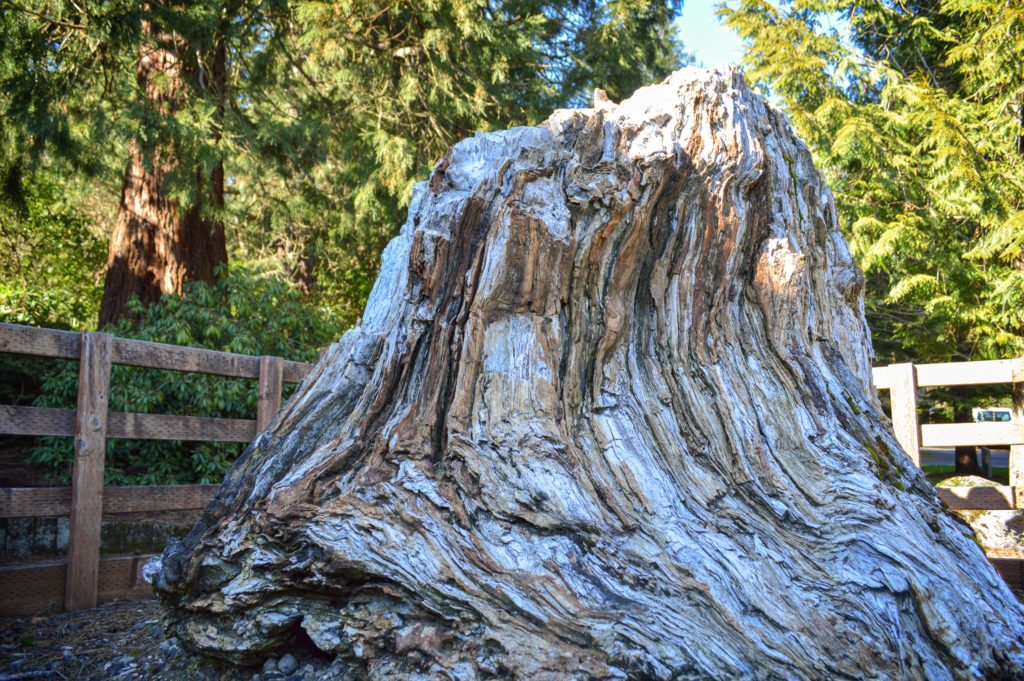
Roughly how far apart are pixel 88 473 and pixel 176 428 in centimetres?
77

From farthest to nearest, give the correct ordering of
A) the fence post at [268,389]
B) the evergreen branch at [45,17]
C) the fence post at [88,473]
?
the evergreen branch at [45,17] → the fence post at [268,389] → the fence post at [88,473]

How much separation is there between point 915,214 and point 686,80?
22.4 ft

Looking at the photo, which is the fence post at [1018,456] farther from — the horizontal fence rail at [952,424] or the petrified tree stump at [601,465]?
the petrified tree stump at [601,465]

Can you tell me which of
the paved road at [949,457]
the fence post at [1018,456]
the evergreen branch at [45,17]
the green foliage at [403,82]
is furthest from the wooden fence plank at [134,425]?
the paved road at [949,457]

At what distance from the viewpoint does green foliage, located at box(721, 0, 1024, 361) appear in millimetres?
9039

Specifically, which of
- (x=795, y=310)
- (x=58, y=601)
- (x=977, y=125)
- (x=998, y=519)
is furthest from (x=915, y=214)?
(x=58, y=601)

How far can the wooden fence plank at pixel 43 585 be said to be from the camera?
14.1ft

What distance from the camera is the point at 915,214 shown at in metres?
9.73

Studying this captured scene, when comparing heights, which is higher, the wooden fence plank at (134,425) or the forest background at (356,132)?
the forest background at (356,132)

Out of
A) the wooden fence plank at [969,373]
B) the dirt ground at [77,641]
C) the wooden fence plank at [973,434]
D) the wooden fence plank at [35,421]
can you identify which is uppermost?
the wooden fence plank at [969,373]

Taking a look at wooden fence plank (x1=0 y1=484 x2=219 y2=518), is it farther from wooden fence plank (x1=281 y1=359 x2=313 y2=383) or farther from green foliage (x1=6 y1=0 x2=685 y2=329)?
green foliage (x1=6 y1=0 x2=685 y2=329)

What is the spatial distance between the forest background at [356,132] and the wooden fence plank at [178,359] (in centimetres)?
135

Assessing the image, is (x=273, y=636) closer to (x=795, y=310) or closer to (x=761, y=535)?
(x=761, y=535)

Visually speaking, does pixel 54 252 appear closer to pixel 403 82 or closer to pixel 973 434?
pixel 403 82
